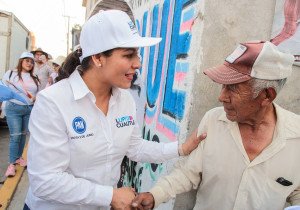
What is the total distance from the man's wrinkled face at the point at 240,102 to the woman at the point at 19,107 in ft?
13.5

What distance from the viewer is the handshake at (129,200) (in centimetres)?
202

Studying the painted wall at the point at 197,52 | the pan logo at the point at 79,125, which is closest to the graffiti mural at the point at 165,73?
the painted wall at the point at 197,52

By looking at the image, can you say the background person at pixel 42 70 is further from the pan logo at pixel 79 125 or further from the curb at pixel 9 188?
the pan logo at pixel 79 125

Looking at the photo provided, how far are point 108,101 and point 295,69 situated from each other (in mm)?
1496

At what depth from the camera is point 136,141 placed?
2.40m

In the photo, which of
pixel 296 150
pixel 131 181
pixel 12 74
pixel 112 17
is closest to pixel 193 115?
pixel 296 150

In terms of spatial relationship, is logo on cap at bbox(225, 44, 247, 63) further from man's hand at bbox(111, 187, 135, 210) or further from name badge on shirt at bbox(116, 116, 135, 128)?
man's hand at bbox(111, 187, 135, 210)

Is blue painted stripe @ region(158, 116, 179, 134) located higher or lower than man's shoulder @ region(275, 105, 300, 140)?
lower

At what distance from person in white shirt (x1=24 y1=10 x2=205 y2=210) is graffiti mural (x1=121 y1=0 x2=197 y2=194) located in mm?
687

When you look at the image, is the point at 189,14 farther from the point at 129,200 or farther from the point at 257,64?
the point at 129,200

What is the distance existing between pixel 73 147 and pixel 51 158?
0.44 ft

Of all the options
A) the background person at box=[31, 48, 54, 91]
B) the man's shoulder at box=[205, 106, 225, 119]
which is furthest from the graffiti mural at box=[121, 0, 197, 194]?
the background person at box=[31, 48, 54, 91]

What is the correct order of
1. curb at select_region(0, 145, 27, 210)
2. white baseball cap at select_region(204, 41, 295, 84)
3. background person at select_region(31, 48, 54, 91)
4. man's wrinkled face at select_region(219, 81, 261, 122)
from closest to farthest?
white baseball cap at select_region(204, 41, 295, 84) < man's wrinkled face at select_region(219, 81, 261, 122) < curb at select_region(0, 145, 27, 210) < background person at select_region(31, 48, 54, 91)

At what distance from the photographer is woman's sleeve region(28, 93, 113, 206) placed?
1.85 meters
